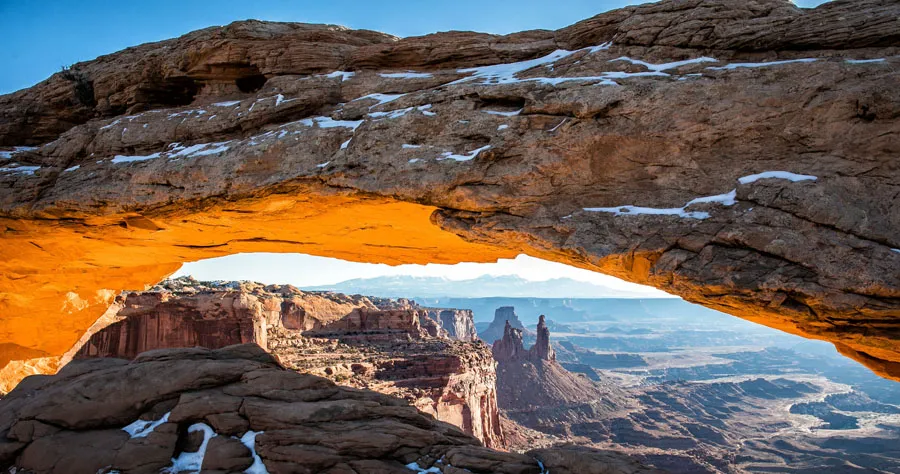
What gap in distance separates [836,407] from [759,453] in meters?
76.9

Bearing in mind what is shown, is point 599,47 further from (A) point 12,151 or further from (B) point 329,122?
(A) point 12,151

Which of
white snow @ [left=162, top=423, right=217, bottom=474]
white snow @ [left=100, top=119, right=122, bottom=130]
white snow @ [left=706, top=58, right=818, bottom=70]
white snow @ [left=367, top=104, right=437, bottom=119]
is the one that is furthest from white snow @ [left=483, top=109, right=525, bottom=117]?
white snow @ [left=100, top=119, right=122, bottom=130]

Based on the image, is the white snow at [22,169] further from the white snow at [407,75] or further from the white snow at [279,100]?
the white snow at [407,75]

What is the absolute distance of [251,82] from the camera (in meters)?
17.6

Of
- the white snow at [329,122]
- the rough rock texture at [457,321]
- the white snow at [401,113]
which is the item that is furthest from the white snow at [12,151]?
the rough rock texture at [457,321]

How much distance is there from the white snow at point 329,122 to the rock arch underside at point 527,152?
5.9 inches

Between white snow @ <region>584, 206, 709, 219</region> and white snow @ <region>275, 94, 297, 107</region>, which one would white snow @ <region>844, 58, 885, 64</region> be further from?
white snow @ <region>275, 94, 297, 107</region>

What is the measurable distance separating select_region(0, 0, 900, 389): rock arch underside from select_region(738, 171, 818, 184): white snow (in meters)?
0.03

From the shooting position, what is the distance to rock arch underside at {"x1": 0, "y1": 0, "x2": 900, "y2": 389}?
973cm

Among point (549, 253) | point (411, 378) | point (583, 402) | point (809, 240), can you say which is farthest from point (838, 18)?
point (583, 402)

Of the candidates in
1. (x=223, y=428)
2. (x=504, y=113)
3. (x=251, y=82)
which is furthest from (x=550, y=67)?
(x=223, y=428)

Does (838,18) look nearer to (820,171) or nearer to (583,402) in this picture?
(820,171)

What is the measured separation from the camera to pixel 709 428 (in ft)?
272

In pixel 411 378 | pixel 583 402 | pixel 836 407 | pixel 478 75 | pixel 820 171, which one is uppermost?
pixel 478 75
